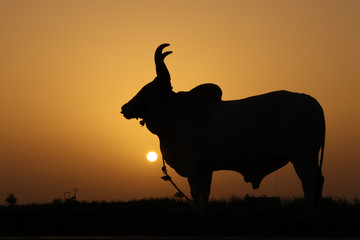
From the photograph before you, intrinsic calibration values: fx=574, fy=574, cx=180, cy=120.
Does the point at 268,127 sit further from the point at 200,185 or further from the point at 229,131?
the point at 200,185

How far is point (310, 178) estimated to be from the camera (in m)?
9.58

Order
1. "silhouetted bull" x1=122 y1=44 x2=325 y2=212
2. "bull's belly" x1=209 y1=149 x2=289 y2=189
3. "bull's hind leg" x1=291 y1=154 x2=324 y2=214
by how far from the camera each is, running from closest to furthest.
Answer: "bull's hind leg" x1=291 y1=154 x2=324 y2=214
"silhouetted bull" x1=122 y1=44 x2=325 y2=212
"bull's belly" x1=209 y1=149 x2=289 y2=189

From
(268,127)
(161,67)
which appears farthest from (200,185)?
(161,67)

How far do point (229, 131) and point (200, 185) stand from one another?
3.88 feet

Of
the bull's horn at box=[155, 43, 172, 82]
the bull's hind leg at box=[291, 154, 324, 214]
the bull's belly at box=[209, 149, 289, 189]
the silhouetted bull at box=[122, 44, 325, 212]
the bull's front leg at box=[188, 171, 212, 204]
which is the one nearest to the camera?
the bull's hind leg at box=[291, 154, 324, 214]

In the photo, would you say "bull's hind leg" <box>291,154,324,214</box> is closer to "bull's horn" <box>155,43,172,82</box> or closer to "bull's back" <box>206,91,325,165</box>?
"bull's back" <box>206,91,325,165</box>

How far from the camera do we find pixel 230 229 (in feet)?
25.8

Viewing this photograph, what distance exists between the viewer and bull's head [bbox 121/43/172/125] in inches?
436

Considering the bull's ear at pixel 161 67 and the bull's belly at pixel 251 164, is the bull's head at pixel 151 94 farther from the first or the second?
the bull's belly at pixel 251 164

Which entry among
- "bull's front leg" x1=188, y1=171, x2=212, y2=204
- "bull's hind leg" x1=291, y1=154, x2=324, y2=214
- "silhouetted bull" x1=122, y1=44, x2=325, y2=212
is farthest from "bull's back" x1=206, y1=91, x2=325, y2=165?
"bull's front leg" x1=188, y1=171, x2=212, y2=204

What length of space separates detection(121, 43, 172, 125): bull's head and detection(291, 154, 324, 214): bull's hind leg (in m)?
3.02

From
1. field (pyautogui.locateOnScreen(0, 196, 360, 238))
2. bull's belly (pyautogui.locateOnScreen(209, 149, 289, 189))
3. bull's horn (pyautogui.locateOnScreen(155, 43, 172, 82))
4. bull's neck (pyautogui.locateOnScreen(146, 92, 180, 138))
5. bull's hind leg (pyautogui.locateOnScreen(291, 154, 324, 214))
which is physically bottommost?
field (pyautogui.locateOnScreen(0, 196, 360, 238))

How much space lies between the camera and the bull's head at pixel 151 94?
1108 centimetres

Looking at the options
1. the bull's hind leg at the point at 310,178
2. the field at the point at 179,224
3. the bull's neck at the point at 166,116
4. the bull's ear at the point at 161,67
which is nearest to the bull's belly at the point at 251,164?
the bull's hind leg at the point at 310,178
